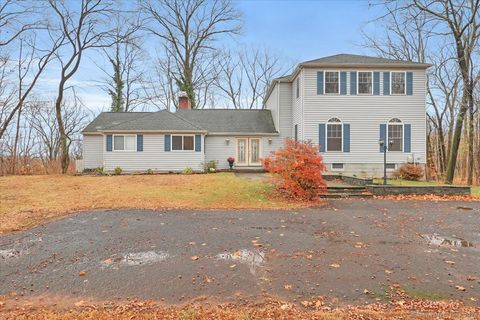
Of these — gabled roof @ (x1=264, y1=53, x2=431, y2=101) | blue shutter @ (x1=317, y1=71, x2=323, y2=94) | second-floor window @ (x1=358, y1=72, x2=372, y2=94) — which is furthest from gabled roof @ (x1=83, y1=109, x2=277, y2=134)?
second-floor window @ (x1=358, y1=72, x2=372, y2=94)

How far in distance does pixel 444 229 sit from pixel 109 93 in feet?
93.2

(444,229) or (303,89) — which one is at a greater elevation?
(303,89)

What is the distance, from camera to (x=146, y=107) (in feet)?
108

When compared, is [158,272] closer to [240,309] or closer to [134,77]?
[240,309]

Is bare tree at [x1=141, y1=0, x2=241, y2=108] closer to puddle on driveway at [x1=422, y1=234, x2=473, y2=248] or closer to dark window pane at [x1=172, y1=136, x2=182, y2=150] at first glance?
dark window pane at [x1=172, y1=136, x2=182, y2=150]

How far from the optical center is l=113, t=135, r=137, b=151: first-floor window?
1836 centimetres

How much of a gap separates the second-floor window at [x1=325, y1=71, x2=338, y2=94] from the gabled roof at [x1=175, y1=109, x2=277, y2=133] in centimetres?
447

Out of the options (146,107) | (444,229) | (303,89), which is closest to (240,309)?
(444,229)

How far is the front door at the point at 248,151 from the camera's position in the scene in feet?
64.6

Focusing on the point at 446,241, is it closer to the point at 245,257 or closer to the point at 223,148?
the point at 245,257

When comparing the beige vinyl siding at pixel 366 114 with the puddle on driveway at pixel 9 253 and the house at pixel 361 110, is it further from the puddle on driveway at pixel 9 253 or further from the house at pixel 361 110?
the puddle on driveway at pixel 9 253

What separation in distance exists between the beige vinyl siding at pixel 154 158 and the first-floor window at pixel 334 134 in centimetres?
740

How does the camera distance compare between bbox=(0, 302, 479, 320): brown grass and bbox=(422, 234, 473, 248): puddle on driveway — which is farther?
bbox=(422, 234, 473, 248): puddle on driveway

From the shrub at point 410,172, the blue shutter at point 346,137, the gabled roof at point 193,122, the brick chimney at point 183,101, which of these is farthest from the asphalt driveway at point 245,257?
the brick chimney at point 183,101
